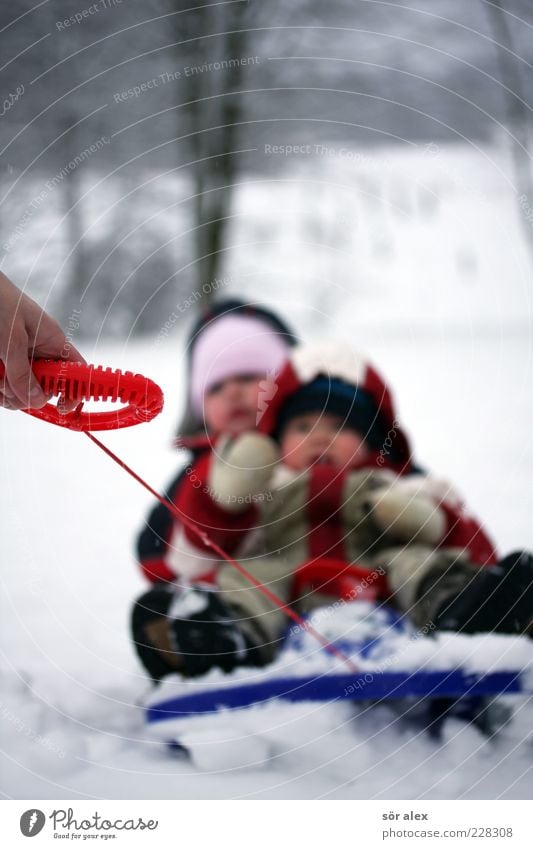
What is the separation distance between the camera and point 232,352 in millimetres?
710

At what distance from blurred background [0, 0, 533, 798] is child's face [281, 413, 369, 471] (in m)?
0.12

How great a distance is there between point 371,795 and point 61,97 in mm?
522

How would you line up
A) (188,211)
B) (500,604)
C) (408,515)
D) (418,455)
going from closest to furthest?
(500,604)
(408,515)
(188,211)
(418,455)

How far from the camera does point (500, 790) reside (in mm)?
449

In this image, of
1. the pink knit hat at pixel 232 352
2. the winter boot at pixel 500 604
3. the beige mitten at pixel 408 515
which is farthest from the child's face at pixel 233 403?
the winter boot at pixel 500 604

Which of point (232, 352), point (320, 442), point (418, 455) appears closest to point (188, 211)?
point (232, 352)

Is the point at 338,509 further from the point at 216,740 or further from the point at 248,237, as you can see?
the point at 248,237

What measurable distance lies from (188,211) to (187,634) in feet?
1.37

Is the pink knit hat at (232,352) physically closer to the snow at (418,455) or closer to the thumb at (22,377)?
the snow at (418,455)

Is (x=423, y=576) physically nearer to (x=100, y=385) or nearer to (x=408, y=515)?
(x=408, y=515)

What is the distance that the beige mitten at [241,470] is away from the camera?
64 centimetres

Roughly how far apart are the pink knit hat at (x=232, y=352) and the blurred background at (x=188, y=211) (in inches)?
1.1

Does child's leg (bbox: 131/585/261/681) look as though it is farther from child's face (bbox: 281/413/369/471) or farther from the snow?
child's face (bbox: 281/413/369/471)
